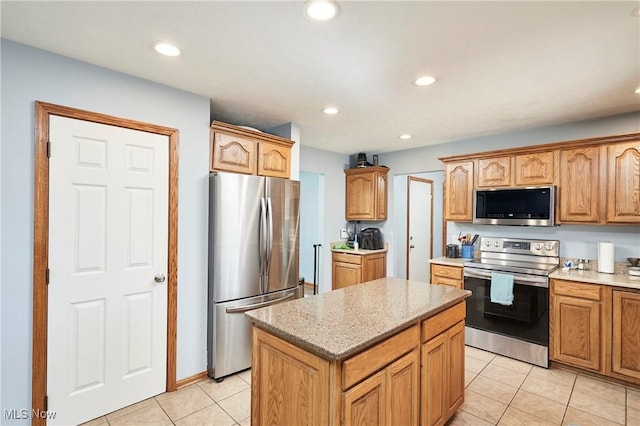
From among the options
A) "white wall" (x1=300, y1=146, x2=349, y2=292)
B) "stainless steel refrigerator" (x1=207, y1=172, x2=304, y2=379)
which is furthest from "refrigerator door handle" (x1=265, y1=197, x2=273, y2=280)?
"white wall" (x1=300, y1=146, x2=349, y2=292)

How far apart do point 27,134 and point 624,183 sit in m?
4.78

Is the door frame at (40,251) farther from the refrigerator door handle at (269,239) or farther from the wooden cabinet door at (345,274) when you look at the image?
the wooden cabinet door at (345,274)

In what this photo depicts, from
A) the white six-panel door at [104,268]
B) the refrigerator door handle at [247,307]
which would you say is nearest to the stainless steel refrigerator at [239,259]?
the refrigerator door handle at [247,307]

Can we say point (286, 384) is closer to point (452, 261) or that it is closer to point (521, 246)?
point (452, 261)

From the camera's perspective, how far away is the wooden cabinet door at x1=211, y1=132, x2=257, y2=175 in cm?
283

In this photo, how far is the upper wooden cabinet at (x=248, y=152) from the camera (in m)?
2.83

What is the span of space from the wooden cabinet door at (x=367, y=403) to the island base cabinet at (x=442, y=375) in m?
0.42

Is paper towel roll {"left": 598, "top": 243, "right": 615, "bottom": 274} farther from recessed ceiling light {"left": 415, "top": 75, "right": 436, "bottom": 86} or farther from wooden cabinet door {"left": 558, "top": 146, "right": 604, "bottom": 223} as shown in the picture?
recessed ceiling light {"left": 415, "top": 75, "right": 436, "bottom": 86}

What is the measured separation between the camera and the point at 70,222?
6.88ft

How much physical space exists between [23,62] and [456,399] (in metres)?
3.65

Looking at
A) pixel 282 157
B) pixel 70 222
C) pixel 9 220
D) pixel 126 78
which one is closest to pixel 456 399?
pixel 282 157

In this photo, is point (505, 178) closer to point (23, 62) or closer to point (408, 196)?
point (408, 196)

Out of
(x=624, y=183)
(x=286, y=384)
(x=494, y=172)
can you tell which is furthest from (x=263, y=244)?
(x=624, y=183)

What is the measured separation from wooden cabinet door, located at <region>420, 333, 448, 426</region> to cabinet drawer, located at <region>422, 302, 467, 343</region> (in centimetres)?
4
